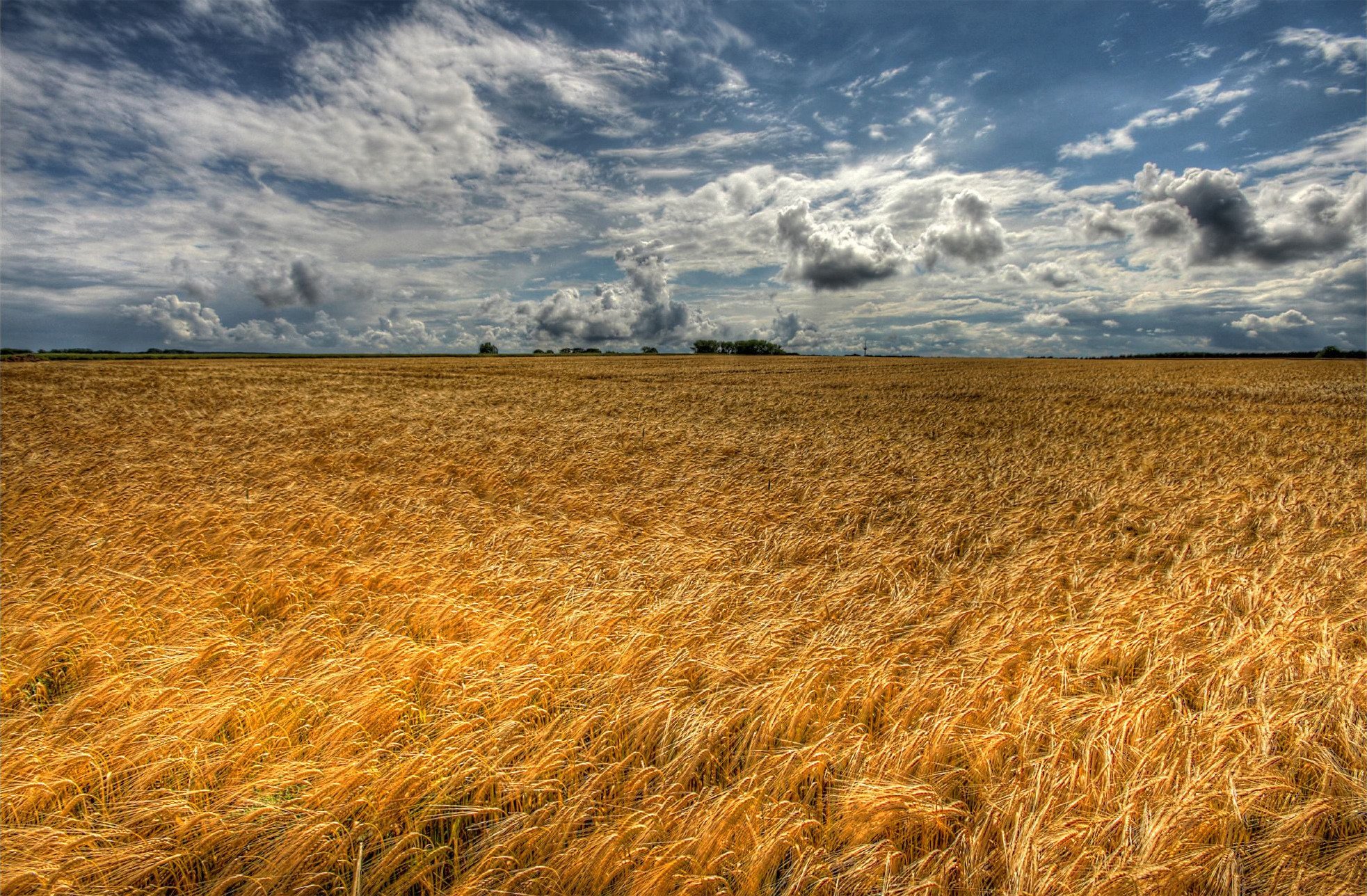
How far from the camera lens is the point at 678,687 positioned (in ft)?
11.5

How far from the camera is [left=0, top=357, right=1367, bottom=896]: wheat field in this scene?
2396 millimetres

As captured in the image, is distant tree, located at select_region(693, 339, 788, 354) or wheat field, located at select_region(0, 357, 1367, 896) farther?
distant tree, located at select_region(693, 339, 788, 354)

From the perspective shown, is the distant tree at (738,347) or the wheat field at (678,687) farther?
the distant tree at (738,347)

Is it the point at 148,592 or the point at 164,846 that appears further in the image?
the point at 148,592

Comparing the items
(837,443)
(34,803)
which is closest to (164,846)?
(34,803)

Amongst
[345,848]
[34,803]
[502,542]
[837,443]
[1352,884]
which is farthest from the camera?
[837,443]

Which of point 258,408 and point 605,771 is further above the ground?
point 258,408

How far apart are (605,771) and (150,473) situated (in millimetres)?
10375

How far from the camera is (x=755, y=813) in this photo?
256cm

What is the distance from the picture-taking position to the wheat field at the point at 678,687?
2396 millimetres

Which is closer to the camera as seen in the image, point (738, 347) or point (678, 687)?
point (678, 687)

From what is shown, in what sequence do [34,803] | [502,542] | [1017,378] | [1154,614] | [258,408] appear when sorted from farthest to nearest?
[1017,378] < [258,408] < [502,542] < [1154,614] < [34,803]

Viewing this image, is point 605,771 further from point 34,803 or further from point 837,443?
point 837,443

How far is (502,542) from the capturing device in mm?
6328
